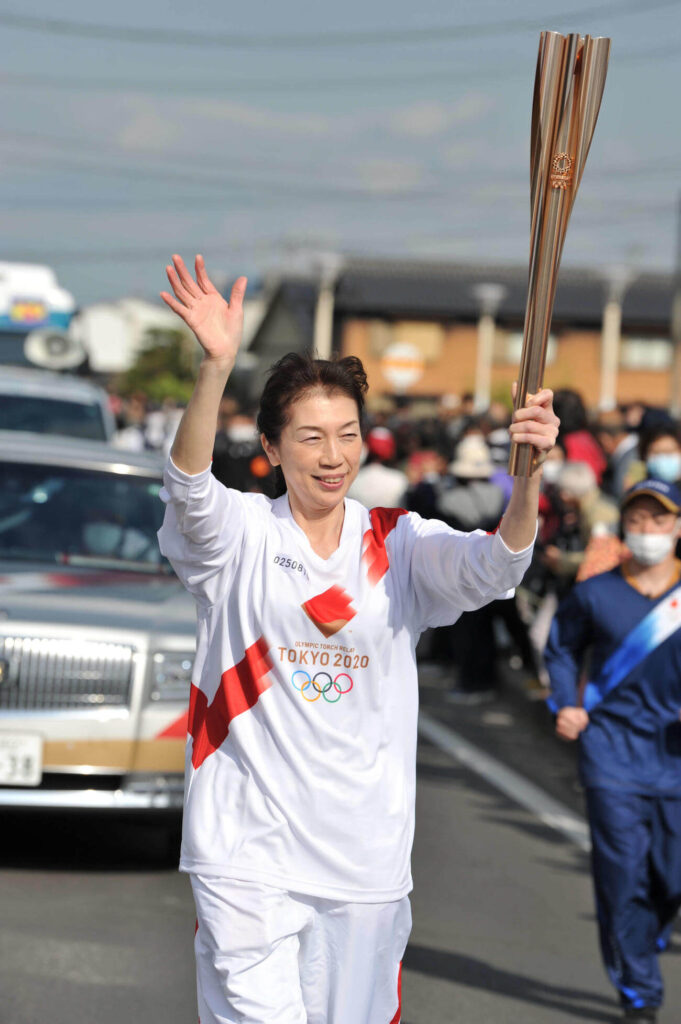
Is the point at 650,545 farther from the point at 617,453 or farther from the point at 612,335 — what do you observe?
the point at 612,335

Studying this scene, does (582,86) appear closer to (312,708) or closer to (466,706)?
(312,708)

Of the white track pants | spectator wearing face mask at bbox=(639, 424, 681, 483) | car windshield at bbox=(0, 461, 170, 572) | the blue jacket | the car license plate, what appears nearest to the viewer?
the white track pants

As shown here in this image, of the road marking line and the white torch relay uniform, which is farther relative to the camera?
the road marking line

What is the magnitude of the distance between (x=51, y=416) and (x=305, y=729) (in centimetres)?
869

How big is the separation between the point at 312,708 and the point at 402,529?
1.59 feet

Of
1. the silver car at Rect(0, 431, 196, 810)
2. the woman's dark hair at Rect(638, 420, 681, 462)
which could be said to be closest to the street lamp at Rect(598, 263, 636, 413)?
the woman's dark hair at Rect(638, 420, 681, 462)

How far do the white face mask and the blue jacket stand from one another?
0.44 ft

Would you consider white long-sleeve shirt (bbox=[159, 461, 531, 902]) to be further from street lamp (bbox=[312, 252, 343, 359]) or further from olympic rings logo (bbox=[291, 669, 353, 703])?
street lamp (bbox=[312, 252, 343, 359])

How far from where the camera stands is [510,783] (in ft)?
31.3

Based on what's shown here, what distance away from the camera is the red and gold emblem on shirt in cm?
358

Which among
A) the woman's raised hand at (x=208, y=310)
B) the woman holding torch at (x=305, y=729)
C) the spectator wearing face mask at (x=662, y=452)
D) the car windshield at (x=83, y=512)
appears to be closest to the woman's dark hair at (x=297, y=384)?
the woman holding torch at (x=305, y=729)

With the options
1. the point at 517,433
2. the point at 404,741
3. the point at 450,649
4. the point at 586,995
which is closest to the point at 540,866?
the point at 586,995

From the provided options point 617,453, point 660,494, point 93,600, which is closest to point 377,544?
point 660,494

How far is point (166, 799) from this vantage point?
21.9 ft
